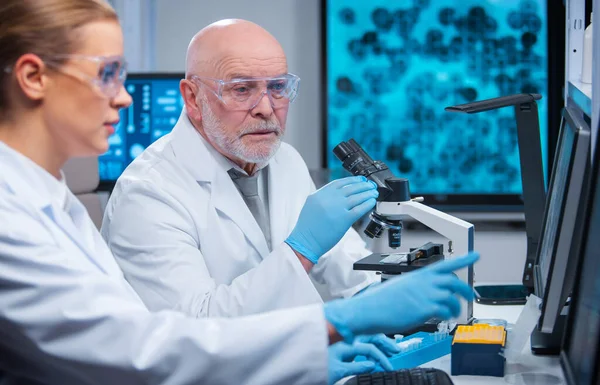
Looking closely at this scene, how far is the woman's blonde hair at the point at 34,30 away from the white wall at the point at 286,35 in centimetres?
264

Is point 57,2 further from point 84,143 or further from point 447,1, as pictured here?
point 447,1

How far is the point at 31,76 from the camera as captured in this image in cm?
109

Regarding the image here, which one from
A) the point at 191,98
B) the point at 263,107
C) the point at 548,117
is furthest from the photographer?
the point at 548,117

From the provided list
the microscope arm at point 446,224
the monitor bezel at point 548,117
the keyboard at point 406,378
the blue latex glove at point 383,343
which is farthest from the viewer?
the monitor bezel at point 548,117

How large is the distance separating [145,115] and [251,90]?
1598 millimetres

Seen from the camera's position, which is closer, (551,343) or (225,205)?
(551,343)

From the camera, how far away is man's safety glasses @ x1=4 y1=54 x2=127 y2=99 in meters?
1.09

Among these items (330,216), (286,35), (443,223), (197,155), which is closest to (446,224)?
(443,223)

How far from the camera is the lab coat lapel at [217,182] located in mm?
1942

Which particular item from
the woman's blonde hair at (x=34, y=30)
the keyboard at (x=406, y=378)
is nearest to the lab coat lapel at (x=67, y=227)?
the woman's blonde hair at (x=34, y=30)

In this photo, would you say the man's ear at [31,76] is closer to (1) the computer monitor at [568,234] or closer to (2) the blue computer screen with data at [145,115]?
(1) the computer monitor at [568,234]

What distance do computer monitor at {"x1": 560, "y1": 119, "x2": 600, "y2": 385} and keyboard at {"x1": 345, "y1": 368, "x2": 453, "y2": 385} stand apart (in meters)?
0.21

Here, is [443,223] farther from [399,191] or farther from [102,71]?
[102,71]

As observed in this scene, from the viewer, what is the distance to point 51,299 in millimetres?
1007
